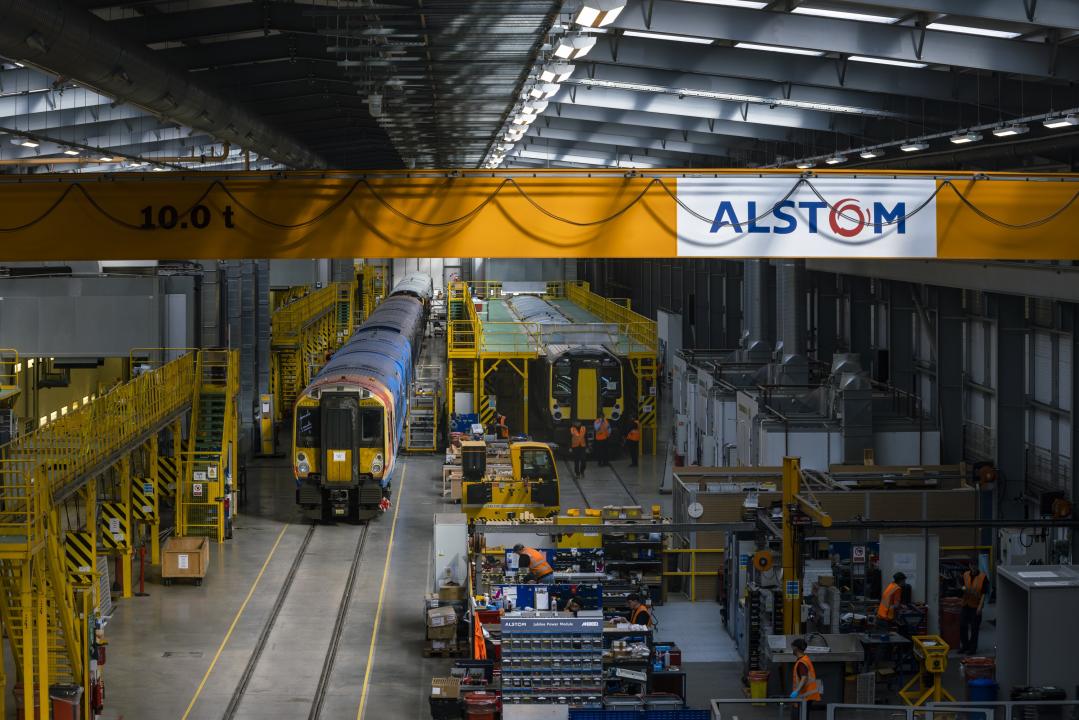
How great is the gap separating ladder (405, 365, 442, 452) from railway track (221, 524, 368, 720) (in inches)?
301

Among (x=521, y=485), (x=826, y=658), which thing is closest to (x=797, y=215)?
(x=826, y=658)

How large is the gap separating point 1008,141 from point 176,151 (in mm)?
18008

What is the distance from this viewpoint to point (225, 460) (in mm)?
24109

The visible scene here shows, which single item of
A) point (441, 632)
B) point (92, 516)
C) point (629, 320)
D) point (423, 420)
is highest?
point (629, 320)

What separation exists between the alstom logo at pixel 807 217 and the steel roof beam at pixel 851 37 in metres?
2.77

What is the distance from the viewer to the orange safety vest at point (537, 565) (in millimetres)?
17391

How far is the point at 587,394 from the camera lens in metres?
31.4

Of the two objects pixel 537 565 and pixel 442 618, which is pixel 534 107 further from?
pixel 442 618

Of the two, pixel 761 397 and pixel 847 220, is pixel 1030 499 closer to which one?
pixel 761 397

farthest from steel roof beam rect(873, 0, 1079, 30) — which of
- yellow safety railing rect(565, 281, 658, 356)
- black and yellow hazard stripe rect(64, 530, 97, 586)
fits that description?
yellow safety railing rect(565, 281, 658, 356)

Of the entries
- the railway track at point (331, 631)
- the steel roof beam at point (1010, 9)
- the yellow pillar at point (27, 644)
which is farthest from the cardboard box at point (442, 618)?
the steel roof beam at point (1010, 9)

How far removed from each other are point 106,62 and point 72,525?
1282 centimetres

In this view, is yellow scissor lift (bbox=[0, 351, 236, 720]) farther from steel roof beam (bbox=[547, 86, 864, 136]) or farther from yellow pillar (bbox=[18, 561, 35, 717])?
steel roof beam (bbox=[547, 86, 864, 136])

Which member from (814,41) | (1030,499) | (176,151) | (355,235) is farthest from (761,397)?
(176,151)
